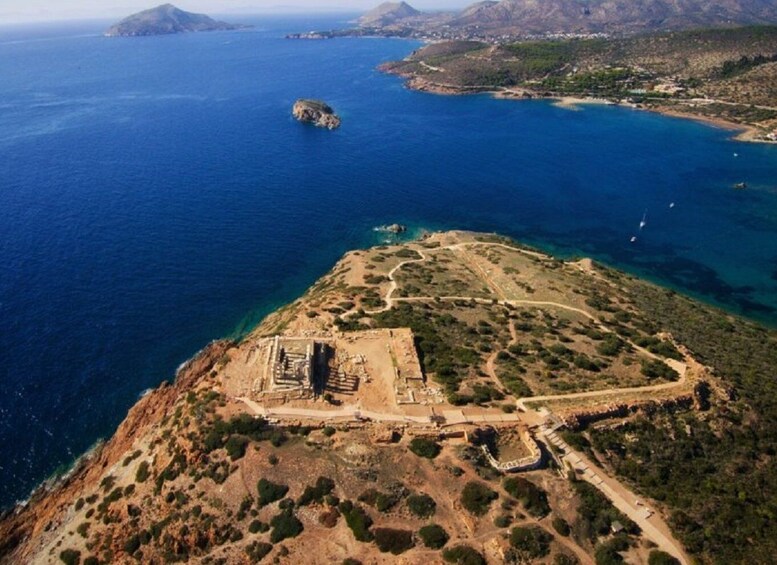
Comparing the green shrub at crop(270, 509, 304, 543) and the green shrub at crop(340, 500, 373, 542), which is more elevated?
the green shrub at crop(340, 500, 373, 542)

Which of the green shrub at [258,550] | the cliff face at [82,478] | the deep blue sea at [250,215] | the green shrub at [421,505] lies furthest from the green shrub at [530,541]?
the deep blue sea at [250,215]

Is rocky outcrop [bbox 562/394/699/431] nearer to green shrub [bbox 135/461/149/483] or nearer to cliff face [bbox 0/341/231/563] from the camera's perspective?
green shrub [bbox 135/461/149/483]

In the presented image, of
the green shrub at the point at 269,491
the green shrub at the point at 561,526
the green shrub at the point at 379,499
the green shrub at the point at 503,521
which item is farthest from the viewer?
the green shrub at the point at 269,491

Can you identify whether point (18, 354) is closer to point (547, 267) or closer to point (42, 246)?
point (42, 246)

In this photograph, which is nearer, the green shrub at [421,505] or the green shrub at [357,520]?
the green shrub at [357,520]

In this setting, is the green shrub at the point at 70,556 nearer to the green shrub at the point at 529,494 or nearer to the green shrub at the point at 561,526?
the green shrub at the point at 529,494

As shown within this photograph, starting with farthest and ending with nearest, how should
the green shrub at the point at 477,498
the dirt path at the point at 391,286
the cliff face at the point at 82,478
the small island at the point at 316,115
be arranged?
1. the small island at the point at 316,115
2. the dirt path at the point at 391,286
3. the cliff face at the point at 82,478
4. the green shrub at the point at 477,498

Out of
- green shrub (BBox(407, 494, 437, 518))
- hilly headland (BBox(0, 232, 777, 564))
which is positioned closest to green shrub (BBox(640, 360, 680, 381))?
hilly headland (BBox(0, 232, 777, 564))
